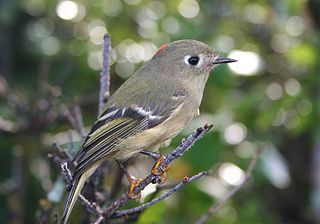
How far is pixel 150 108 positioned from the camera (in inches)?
100

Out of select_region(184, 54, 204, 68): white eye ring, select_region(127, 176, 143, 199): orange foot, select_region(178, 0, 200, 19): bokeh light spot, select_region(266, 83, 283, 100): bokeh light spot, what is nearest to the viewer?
select_region(127, 176, 143, 199): orange foot

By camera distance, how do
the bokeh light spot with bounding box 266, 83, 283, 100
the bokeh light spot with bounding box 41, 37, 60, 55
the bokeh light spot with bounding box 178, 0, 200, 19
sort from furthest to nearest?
the bokeh light spot with bounding box 41, 37, 60, 55 → the bokeh light spot with bounding box 178, 0, 200, 19 → the bokeh light spot with bounding box 266, 83, 283, 100

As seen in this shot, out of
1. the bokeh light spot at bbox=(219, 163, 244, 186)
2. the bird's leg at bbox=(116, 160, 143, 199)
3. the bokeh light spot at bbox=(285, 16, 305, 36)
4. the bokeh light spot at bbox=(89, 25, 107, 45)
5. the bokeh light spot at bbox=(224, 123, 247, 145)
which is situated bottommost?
the bokeh light spot at bbox=(219, 163, 244, 186)

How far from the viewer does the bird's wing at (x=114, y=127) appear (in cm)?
224

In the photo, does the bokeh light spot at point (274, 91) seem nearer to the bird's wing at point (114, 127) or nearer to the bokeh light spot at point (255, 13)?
the bokeh light spot at point (255, 13)

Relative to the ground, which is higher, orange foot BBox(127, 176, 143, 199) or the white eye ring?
the white eye ring

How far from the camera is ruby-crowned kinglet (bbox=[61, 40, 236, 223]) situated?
230 centimetres

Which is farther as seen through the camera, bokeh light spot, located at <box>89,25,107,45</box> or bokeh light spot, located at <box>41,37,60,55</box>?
bokeh light spot, located at <box>41,37,60,55</box>

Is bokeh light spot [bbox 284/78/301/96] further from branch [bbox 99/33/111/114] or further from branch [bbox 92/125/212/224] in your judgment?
branch [bbox 92/125/212/224]

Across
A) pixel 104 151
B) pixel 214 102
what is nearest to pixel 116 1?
pixel 214 102

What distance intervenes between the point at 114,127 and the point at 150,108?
0.19 metres

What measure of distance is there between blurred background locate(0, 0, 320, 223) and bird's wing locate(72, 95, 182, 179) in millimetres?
430

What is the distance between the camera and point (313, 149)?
142 inches

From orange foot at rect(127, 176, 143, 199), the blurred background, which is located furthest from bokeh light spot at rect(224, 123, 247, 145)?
orange foot at rect(127, 176, 143, 199)
